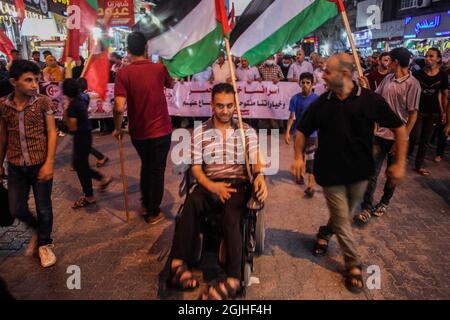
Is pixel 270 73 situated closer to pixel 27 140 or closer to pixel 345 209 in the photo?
pixel 345 209

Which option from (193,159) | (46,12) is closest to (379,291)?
(193,159)

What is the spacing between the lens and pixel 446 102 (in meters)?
6.49

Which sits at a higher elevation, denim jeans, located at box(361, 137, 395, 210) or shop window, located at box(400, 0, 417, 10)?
shop window, located at box(400, 0, 417, 10)

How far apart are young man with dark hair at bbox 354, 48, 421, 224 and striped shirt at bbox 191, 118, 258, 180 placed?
6.69ft

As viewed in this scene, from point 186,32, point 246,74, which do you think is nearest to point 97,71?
point 186,32

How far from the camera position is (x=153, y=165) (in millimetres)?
4617

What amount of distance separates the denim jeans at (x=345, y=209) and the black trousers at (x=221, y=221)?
0.83 m

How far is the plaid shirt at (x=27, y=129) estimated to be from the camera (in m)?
3.49

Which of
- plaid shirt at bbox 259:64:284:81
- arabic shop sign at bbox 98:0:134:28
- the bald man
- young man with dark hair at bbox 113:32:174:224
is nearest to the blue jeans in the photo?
young man with dark hair at bbox 113:32:174:224

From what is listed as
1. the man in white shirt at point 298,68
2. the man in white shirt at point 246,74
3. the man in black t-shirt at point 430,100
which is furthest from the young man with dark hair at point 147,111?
the man in white shirt at point 298,68

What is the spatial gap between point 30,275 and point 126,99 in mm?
2248

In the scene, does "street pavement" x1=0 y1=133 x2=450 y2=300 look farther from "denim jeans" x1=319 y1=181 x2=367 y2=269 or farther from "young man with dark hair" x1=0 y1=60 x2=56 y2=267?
"young man with dark hair" x1=0 y1=60 x2=56 y2=267

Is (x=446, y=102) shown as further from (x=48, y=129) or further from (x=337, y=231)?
(x=48, y=129)

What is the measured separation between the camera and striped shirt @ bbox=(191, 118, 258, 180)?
361 cm
